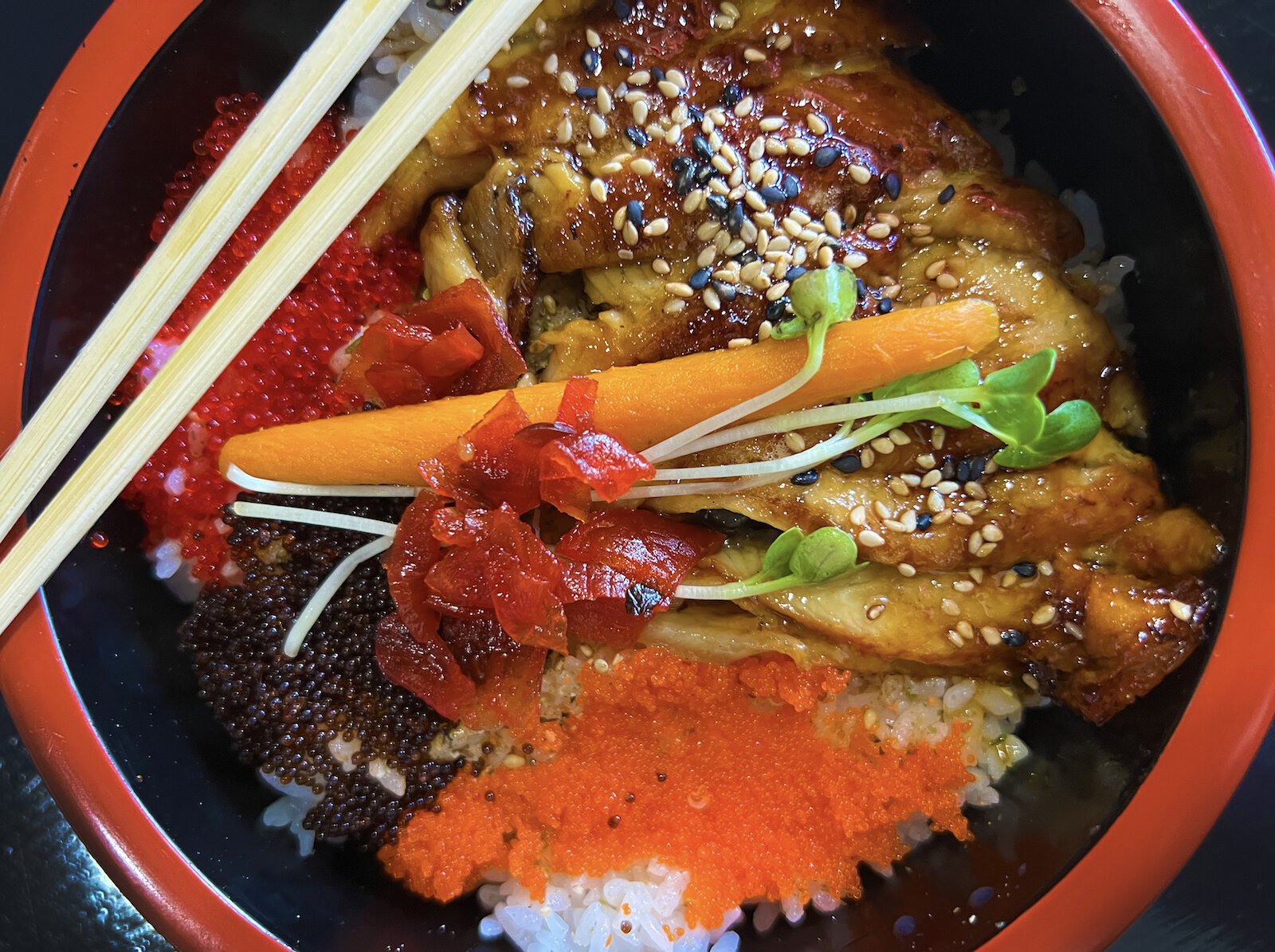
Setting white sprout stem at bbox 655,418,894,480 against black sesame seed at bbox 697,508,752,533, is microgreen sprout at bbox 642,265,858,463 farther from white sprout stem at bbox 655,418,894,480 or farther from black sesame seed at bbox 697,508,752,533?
black sesame seed at bbox 697,508,752,533

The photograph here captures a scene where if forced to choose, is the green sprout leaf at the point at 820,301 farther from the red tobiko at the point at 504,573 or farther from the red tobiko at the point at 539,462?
the red tobiko at the point at 504,573

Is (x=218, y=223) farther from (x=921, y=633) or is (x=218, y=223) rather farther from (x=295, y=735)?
(x=921, y=633)

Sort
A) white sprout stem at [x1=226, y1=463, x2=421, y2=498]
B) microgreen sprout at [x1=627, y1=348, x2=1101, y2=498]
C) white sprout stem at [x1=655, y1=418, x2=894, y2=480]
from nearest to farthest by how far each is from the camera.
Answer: microgreen sprout at [x1=627, y1=348, x2=1101, y2=498], white sprout stem at [x1=655, y1=418, x2=894, y2=480], white sprout stem at [x1=226, y1=463, x2=421, y2=498]

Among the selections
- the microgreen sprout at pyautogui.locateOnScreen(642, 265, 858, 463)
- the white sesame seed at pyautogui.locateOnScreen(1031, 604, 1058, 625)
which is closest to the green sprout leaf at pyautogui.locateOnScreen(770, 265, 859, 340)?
the microgreen sprout at pyautogui.locateOnScreen(642, 265, 858, 463)

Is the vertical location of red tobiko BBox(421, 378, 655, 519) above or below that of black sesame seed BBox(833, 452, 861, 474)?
below

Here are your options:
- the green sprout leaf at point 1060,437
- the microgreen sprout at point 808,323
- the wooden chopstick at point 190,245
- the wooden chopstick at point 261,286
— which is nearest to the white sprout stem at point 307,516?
the wooden chopstick at point 261,286

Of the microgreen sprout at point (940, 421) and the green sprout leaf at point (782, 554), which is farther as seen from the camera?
the green sprout leaf at point (782, 554)

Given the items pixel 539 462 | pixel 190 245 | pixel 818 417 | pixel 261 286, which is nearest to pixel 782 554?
Answer: pixel 818 417
